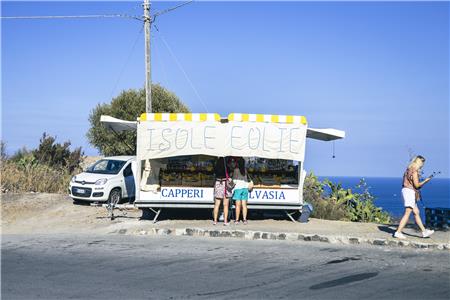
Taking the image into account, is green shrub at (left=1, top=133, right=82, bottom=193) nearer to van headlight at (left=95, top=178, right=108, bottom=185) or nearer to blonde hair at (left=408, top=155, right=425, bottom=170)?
van headlight at (left=95, top=178, right=108, bottom=185)

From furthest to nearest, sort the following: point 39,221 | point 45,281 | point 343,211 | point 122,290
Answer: point 343,211, point 39,221, point 45,281, point 122,290

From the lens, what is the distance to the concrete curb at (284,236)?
12008 mm

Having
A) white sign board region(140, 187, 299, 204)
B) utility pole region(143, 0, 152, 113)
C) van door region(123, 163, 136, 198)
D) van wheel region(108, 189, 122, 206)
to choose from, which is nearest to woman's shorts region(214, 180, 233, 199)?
white sign board region(140, 187, 299, 204)

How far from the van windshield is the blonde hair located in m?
11.7

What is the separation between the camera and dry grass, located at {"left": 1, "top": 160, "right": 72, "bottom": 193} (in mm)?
23422

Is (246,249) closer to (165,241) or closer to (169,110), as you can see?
(165,241)

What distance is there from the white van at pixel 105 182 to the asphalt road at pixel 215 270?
22.0 ft

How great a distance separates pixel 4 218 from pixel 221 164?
8.36 m

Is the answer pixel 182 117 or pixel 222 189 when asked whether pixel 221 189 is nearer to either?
pixel 222 189

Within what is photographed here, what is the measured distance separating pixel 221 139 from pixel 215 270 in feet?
18.7

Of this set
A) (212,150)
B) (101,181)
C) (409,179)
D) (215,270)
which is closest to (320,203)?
(212,150)

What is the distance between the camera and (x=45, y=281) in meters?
8.59

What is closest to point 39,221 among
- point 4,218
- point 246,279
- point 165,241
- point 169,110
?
point 4,218

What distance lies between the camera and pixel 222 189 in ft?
47.6
